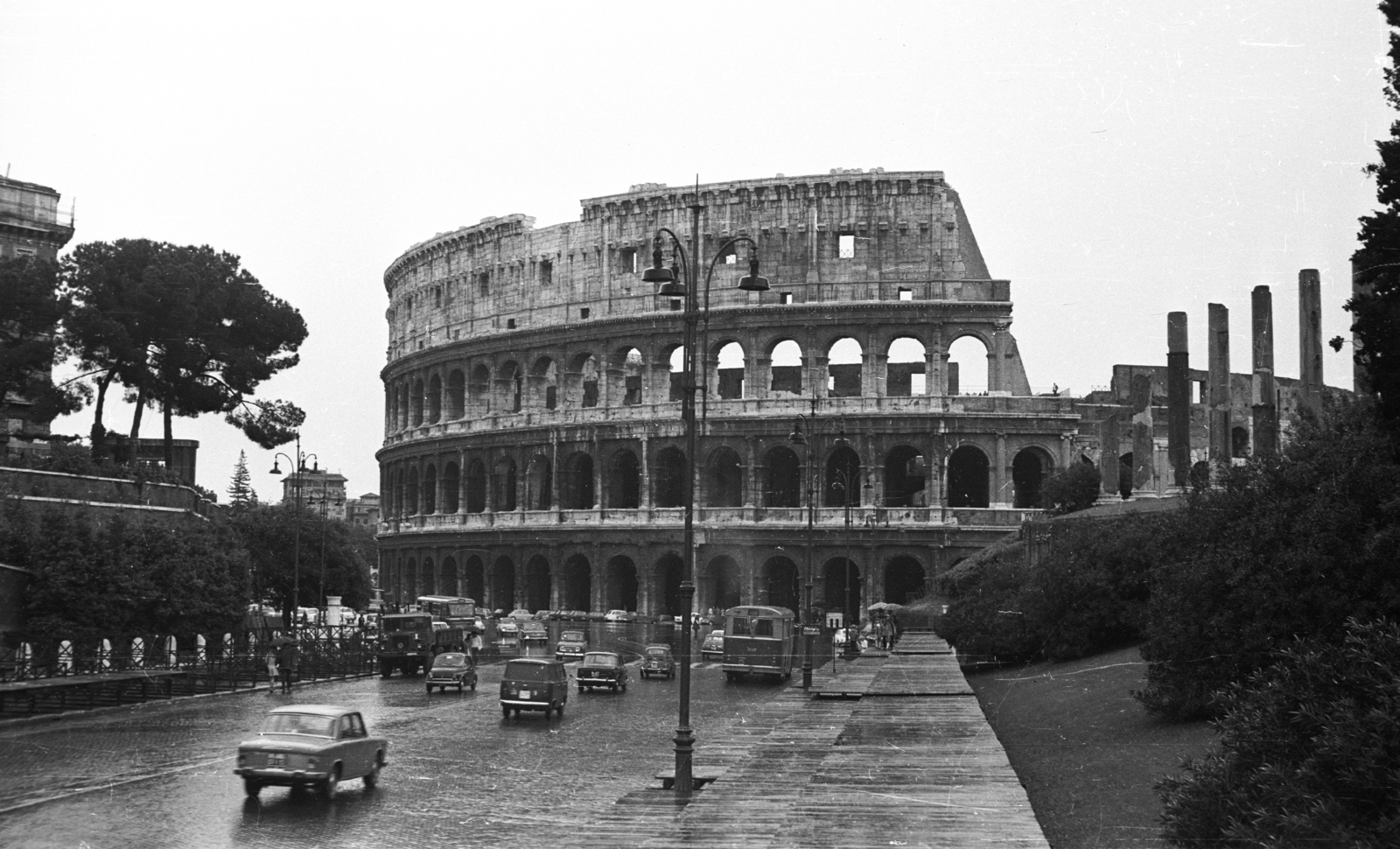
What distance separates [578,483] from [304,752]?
5022 cm

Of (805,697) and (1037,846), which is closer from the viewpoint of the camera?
(1037,846)

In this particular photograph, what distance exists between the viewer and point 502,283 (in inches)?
2680

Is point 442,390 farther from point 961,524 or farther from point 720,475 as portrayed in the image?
point 961,524

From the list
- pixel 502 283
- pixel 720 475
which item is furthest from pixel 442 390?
pixel 720 475

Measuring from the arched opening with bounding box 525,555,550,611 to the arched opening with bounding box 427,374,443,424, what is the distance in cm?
1037

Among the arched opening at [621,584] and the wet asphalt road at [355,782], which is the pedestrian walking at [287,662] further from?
the arched opening at [621,584]

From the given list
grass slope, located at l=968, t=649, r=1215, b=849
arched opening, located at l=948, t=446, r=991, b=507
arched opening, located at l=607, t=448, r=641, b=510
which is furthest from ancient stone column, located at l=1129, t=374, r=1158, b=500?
arched opening, located at l=607, t=448, r=641, b=510

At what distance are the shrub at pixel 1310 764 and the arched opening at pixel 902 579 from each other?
49308 mm

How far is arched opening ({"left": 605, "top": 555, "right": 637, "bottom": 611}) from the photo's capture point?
6238cm

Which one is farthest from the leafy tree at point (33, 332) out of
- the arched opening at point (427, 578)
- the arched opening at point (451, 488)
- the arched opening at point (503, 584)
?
the arched opening at point (427, 578)

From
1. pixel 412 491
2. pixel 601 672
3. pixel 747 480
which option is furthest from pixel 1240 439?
pixel 601 672

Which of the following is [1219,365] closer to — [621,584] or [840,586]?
[840,586]

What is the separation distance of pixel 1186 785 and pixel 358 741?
33.2 feet

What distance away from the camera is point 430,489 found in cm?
7300
